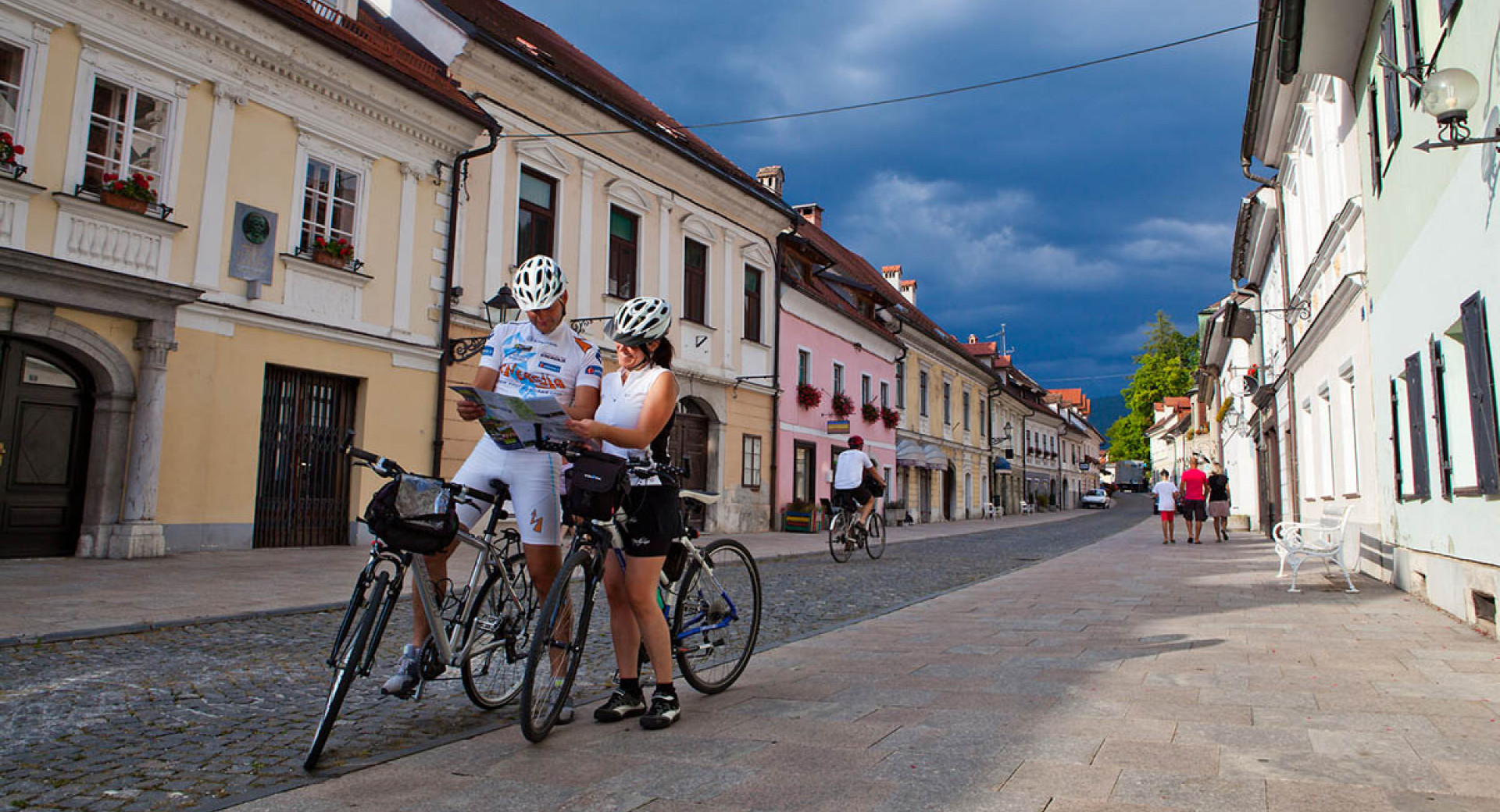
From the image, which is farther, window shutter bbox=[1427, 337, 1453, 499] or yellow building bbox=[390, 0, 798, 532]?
yellow building bbox=[390, 0, 798, 532]

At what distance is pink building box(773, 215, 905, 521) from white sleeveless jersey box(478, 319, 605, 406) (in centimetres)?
1884

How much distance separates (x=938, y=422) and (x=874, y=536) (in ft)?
74.8

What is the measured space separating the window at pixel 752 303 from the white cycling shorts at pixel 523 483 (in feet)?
60.5

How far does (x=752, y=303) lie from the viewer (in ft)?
74.2

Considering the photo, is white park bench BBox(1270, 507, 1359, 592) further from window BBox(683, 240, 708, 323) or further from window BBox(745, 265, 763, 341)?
window BBox(745, 265, 763, 341)

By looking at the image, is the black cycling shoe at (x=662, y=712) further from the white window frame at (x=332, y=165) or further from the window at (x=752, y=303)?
the window at (x=752, y=303)

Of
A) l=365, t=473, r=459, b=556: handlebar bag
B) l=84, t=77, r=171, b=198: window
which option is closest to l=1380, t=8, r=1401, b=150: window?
l=365, t=473, r=459, b=556: handlebar bag

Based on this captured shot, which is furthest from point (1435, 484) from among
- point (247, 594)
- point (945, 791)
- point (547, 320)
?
point (247, 594)

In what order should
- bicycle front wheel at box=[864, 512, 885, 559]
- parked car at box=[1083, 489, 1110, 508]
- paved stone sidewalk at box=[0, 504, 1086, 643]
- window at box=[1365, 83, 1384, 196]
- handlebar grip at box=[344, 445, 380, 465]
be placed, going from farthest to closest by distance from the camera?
parked car at box=[1083, 489, 1110, 508] → bicycle front wheel at box=[864, 512, 885, 559] → window at box=[1365, 83, 1384, 196] → paved stone sidewalk at box=[0, 504, 1086, 643] → handlebar grip at box=[344, 445, 380, 465]

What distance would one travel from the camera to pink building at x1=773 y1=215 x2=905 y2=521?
77.8 ft

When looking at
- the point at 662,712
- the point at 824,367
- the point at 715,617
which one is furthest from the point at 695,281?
the point at 662,712

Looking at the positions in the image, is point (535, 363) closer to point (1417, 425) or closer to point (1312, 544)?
point (1417, 425)

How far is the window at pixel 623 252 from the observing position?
706 inches

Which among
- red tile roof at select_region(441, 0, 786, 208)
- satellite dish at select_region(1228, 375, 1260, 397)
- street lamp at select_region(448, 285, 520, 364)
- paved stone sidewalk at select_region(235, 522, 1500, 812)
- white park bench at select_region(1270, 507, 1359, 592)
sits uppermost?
red tile roof at select_region(441, 0, 786, 208)
